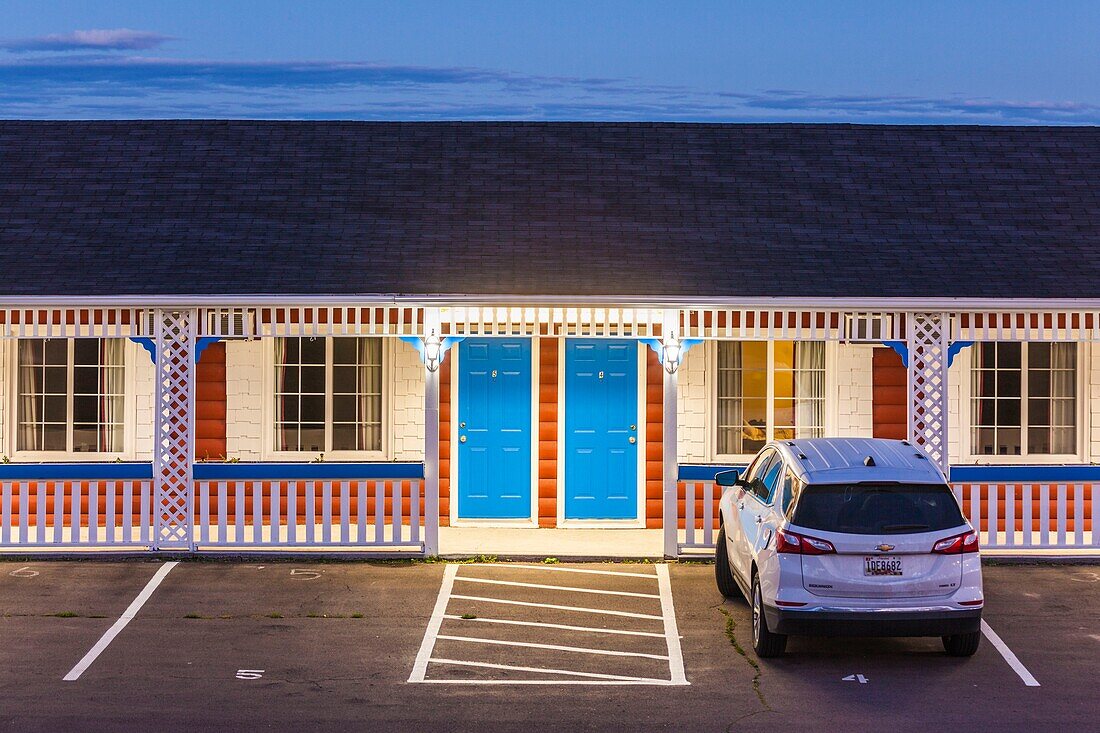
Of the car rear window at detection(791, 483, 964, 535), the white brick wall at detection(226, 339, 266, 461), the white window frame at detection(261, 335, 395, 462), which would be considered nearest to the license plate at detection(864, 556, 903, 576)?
the car rear window at detection(791, 483, 964, 535)

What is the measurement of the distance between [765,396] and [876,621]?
6.74 meters

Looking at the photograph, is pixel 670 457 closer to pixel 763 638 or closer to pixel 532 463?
pixel 532 463

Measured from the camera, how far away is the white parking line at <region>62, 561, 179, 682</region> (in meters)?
9.91

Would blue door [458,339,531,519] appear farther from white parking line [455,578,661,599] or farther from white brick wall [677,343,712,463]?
white parking line [455,578,661,599]

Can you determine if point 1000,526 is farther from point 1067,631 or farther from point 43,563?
point 43,563

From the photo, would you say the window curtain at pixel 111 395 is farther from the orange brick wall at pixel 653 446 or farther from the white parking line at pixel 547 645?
the orange brick wall at pixel 653 446

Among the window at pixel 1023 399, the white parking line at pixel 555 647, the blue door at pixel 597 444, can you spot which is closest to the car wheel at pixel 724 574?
the white parking line at pixel 555 647

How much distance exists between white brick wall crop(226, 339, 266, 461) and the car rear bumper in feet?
26.7

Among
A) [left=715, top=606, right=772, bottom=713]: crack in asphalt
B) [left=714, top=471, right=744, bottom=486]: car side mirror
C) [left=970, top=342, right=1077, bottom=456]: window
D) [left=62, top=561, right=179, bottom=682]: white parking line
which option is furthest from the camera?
[left=970, top=342, right=1077, bottom=456]: window

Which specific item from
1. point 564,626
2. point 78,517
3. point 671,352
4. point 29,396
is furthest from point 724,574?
point 29,396

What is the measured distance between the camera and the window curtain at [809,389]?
16.1 metres

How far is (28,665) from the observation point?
9.99 m

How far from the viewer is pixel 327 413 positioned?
16062 millimetres

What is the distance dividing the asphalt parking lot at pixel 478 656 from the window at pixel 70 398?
2.94 meters
